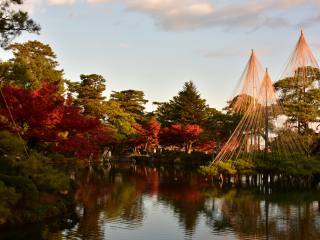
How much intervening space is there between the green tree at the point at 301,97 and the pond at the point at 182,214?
29.6 ft

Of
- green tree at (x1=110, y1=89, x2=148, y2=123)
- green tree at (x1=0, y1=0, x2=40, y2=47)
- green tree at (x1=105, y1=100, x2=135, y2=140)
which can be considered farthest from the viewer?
green tree at (x1=110, y1=89, x2=148, y2=123)

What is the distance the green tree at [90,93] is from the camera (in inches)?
2281

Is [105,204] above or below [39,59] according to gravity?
below

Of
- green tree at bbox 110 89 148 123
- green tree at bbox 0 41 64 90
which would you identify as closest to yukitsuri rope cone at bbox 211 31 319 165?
green tree at bbox 0 41 64 90

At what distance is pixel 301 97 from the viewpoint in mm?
40969

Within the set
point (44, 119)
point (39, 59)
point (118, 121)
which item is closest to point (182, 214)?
point (44, 119)

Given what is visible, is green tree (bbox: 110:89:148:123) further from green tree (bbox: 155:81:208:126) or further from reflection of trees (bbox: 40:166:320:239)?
reflection of trees (bbox: 40:166:320:239)

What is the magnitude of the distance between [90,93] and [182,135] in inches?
506

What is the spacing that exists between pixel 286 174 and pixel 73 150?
55.9 feet

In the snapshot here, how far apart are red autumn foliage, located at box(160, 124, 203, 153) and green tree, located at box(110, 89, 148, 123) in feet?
47.1

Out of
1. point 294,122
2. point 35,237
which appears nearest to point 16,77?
point 35,237

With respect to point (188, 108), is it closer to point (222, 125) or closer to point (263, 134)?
point (222, 125)

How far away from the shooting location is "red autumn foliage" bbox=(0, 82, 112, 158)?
22.6 metres

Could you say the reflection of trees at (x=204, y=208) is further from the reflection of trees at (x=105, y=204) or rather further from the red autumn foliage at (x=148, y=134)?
the red autumn foliage at (x=148, y=134)
